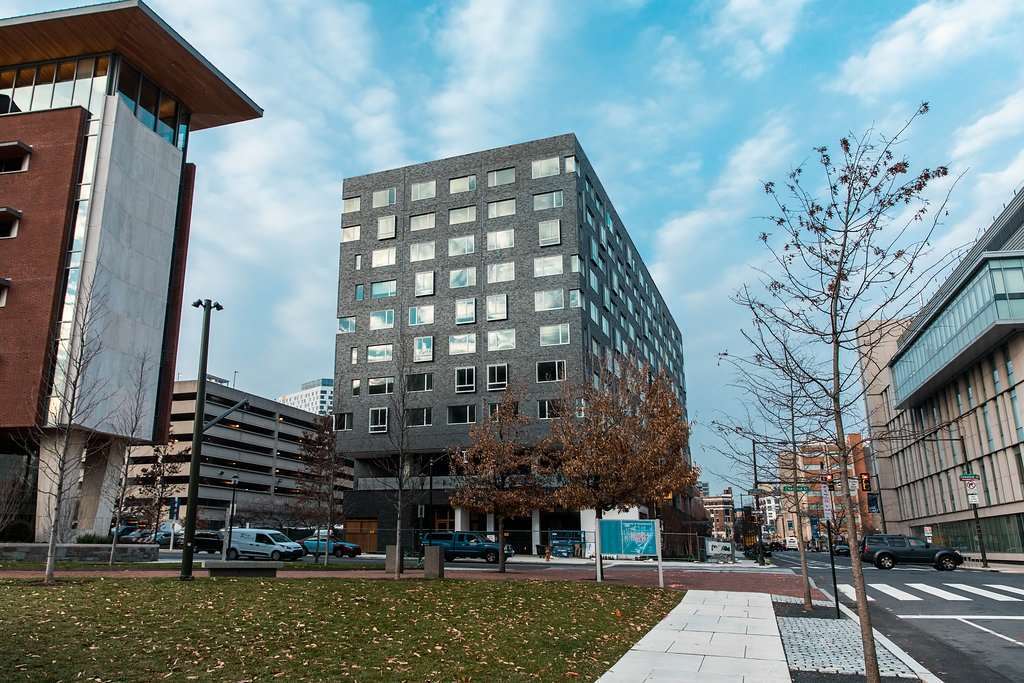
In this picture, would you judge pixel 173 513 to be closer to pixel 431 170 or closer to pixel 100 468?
pixel 100 468

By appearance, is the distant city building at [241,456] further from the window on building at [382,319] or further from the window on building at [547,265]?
the window on building at [547,265]

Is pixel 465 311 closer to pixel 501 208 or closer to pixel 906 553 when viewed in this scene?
pixel 501 208

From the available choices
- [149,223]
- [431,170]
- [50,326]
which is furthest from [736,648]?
[431,170]

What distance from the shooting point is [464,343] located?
185 ft

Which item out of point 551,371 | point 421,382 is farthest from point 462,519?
point 551,371

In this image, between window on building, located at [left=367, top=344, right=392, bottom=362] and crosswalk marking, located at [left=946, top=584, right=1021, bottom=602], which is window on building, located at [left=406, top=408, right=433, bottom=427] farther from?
crosswalk marking, located at [left=946, top=584, right=1021, bottom=602]

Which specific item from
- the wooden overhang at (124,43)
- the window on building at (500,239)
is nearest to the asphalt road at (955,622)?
the window on building at (500,239)

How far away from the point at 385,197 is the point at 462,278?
11295 mm

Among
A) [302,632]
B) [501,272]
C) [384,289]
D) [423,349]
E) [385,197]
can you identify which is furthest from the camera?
[385,197]

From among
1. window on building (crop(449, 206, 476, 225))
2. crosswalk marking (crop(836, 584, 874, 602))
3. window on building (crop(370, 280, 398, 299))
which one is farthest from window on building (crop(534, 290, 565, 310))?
crosswalk marking (crop(836, 584, 874, 602))

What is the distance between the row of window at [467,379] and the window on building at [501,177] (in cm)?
1552

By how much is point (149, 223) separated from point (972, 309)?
53.8 m

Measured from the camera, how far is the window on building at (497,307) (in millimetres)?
55719

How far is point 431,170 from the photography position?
202ft
